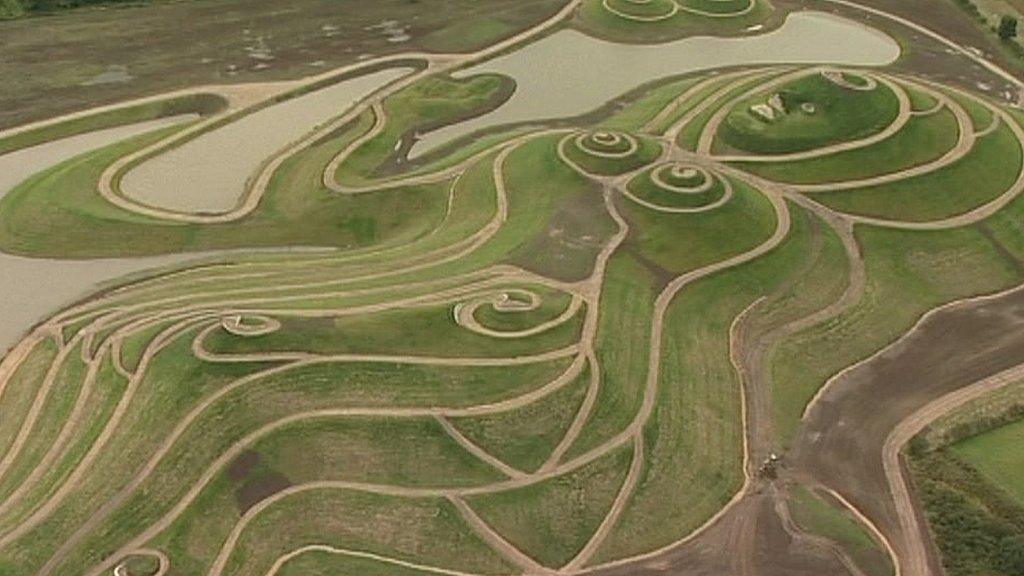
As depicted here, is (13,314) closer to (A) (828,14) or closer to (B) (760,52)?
(B) (760,52)

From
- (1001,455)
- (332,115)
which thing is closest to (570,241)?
(1001,455)

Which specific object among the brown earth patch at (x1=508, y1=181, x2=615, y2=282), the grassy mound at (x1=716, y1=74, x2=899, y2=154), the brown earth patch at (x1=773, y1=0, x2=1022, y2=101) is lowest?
the brown earth patch at (x1=508, y1=181, x2=615, y2=282)

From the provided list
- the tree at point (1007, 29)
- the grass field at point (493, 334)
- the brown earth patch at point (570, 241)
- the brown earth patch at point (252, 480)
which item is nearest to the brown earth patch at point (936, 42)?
the tree at point (1007, 29)

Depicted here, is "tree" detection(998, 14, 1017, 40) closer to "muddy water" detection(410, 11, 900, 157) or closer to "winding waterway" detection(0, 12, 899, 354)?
"muddy water" detection(410, 11, 900, 157)

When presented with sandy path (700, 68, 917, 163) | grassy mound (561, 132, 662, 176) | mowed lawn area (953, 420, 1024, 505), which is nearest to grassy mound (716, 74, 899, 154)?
sandy path (700, 68, 917, 163)

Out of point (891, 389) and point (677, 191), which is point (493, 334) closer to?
point (677, 191)

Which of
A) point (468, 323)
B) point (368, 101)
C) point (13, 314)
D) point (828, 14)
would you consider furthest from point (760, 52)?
point (13, 314)
